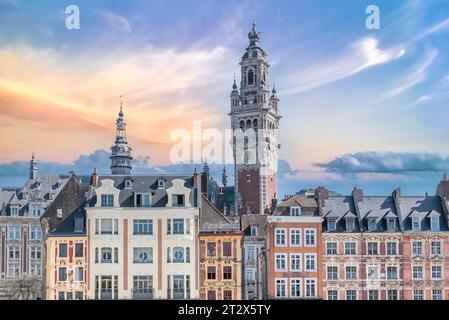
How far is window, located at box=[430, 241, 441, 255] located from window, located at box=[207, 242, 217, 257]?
3.36 meters

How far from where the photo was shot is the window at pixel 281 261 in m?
10.5

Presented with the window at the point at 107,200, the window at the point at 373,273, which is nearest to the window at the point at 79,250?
the window at the point at 107,200

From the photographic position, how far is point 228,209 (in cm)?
1069

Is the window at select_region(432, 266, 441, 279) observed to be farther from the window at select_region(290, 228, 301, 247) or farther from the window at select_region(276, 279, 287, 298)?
the window at select_region(276, 279, 287, 298)

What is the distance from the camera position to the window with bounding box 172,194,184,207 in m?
10.5

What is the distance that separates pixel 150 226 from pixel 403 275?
3.96 meters

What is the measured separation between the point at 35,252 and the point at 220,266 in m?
2.81

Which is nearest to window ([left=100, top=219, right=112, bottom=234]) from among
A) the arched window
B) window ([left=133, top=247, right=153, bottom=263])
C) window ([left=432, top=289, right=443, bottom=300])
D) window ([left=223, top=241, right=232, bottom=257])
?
window ([left=133, top=247, right=153, bottom=263])

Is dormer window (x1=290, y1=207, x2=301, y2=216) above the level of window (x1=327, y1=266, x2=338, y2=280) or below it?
above

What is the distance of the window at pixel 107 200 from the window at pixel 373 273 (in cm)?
412

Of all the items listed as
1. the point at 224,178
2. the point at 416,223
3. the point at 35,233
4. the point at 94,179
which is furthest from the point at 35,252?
the point at 416,223

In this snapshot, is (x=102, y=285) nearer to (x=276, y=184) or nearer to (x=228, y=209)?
(x=228, y=209)

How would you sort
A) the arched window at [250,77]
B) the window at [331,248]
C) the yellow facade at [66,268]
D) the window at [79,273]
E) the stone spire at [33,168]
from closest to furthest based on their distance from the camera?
the stone spire at [33,168] < the arched window at [250,77] < the yellow facade at [66,268] < the window at [79,273] < the window at [331,248]

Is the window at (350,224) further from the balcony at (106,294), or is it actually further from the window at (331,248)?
the balcony at (106,294)
